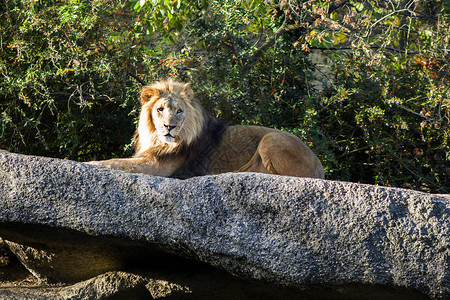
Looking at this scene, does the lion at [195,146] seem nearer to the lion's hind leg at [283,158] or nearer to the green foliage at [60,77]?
the lion's hind leg at [283,158]

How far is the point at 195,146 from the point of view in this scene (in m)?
5.42

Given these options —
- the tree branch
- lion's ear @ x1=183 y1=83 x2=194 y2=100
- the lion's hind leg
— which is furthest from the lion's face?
the tree branch

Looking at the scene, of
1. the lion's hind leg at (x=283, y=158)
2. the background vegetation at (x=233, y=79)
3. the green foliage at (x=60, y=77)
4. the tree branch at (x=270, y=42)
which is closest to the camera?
the lion's hind leg at (x=283, y=158)

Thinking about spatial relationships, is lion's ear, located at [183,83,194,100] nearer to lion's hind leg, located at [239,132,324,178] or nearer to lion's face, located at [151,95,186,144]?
lion's face, located at [151,95,186,144]

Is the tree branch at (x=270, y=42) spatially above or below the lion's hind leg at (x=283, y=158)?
above

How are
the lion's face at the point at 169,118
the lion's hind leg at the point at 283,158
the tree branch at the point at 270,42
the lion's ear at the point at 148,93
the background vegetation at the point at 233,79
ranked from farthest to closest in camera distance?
1. the tree branch at the point at 270,42
2. the background vegetation at the point at 233,79
3. the lion's ear at the point at 148,93
4. the lion's face at the point at 169,118
5. the lion's hind leg at the point at 283,158

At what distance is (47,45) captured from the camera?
6703mm

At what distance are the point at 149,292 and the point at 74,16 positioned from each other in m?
3.36

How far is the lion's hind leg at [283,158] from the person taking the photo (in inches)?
197

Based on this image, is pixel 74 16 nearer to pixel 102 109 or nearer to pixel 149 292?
pixel 102 109

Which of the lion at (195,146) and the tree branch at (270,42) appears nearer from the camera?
the lion at (195,146)

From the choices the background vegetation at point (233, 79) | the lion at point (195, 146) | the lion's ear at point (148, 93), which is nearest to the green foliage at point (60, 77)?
the background vegetation at point (233, 79)

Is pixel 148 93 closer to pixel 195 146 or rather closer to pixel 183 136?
pixel 183 136

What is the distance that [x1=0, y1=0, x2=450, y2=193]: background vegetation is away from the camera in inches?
256
